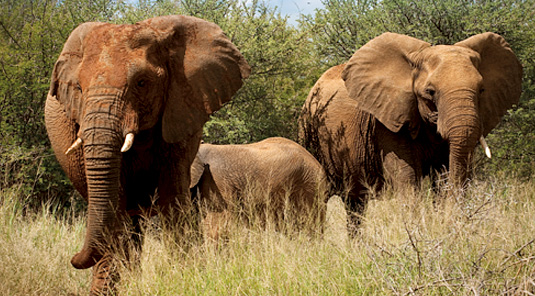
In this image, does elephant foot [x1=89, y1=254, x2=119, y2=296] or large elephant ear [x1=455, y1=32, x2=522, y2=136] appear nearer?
elephant foot [x1=89, y1=254, x2=119, y2=296]

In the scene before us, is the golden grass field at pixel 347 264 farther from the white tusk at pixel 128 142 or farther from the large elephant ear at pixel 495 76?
the large elephant ear at pixel 495 76

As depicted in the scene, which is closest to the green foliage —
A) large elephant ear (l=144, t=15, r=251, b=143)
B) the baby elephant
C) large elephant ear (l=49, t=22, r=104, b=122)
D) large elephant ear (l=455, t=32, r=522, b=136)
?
large elephant ear (l=455, t=32, r=522, b=136)

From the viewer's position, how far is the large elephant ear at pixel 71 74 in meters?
4.82

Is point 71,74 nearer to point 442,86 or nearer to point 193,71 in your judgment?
point 193,71

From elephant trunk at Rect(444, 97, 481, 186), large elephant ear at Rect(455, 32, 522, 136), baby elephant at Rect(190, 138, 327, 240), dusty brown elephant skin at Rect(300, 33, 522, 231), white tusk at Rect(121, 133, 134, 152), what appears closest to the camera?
white tusk at Rect(121, 133, 134, 152)

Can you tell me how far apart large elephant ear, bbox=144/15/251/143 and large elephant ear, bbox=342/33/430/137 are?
2531 millimetres

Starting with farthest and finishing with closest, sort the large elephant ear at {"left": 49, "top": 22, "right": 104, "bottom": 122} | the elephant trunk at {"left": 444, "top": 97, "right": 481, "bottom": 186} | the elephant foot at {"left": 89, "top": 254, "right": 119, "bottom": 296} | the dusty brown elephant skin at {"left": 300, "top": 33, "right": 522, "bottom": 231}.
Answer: the dusty brown elephant skin at {"left": 300, "top": 33, "right": 522, "bottom": 231}, the elephant trunk at {"left": 444, "top": 97, "right": 481, "bottom": 186}, the elephant foot at {"left": 89, "top": 254, "right": 119, "bottom": 296}, the large elephant ear at {"left": 49, "top": 22, "right": 104, "bottom": 122}

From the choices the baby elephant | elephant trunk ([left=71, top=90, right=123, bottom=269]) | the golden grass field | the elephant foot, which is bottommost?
the baby elephant

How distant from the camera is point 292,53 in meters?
10.6

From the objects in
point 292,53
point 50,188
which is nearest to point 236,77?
point 50,188

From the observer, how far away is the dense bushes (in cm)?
890

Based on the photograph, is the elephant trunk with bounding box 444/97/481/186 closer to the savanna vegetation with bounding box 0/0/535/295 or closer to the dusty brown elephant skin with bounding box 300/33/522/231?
the dusty brown elephant skin with bounding box 300/33/522/231

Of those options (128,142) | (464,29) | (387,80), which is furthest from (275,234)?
(464,29)

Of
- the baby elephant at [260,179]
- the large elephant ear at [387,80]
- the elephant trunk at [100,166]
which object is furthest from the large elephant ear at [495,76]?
the elephant trunk at [100,166]
